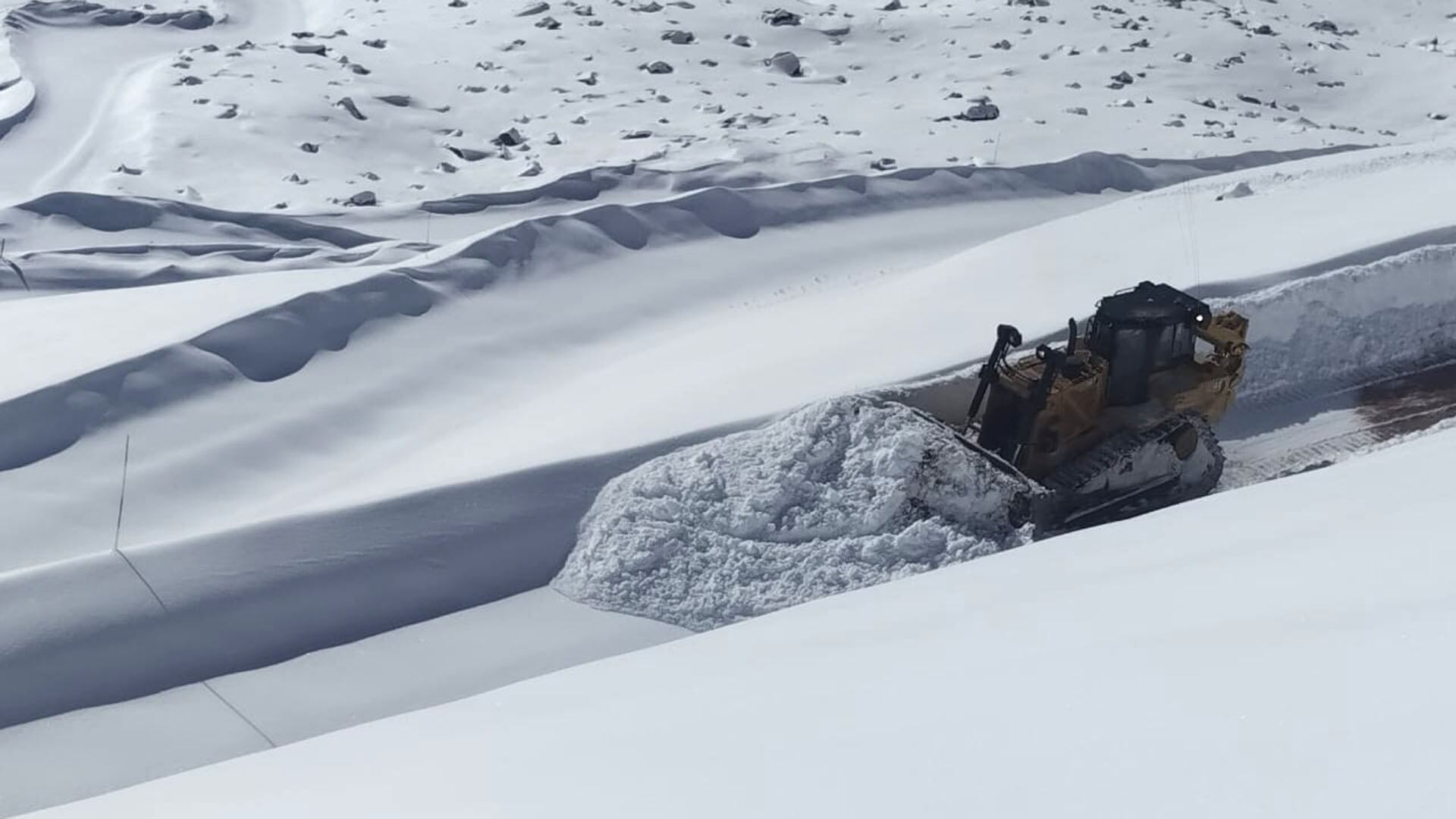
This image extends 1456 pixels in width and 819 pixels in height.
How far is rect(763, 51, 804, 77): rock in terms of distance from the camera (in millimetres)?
23094

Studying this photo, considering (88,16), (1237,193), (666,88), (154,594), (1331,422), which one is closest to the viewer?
(154,594)

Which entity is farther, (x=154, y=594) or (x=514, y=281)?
(x=514, y=281)

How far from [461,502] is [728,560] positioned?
1.84m

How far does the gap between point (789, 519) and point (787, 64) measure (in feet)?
48.7

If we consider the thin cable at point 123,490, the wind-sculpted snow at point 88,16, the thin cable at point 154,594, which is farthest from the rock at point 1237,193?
the wind-sculpted snow at point 88,16

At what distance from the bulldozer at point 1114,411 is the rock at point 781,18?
15982mm

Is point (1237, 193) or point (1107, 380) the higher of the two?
point (1107, 380)

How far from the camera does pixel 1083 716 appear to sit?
191 inches


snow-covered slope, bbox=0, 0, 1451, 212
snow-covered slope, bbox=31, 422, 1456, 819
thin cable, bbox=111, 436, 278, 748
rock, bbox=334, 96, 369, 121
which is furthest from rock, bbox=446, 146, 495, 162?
snow-covered slope, bbox=31, 422, 1456, 819

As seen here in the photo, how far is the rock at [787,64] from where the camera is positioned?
75.8 ft

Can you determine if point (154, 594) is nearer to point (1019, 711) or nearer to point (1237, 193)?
point (1019, 711)

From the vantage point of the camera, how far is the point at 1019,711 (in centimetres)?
503

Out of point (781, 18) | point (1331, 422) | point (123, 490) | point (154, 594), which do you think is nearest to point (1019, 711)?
point (154, 594)

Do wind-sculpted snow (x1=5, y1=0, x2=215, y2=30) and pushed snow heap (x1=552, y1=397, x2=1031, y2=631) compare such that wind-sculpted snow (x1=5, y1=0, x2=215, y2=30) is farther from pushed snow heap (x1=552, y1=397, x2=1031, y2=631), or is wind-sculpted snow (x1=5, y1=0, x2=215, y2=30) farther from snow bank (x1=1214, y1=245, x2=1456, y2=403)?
snow bank (x1=1214, y1=245, x2=1456, y2=403)
